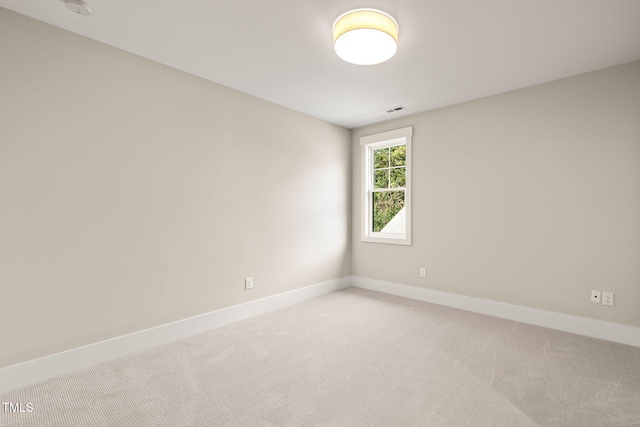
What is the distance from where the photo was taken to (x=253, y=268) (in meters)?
3.44

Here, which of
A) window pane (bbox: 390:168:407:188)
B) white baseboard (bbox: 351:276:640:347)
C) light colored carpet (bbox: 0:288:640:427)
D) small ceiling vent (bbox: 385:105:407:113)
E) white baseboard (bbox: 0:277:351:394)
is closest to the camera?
light colored carpet (bbox: 0:288:640:427)

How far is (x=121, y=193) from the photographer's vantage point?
2469 mm

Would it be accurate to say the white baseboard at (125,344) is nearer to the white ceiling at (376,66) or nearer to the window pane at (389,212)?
the window pane at (389,212)

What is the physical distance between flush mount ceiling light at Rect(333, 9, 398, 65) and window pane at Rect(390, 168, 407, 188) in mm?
2304

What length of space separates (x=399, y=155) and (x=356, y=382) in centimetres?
324

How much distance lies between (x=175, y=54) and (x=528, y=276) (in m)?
4.09

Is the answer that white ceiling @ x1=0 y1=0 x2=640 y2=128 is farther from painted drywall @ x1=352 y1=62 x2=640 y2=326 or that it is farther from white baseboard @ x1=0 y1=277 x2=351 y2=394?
white baseboard @ x1=0 y1=277 x2=351 y2=394

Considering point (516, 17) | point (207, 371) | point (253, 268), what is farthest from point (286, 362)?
point (516, 17)

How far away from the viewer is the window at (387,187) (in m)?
4.19

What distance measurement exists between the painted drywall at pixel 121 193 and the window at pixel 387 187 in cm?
140

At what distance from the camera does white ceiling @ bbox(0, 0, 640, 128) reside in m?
1.96

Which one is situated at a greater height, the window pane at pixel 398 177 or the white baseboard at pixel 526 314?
the window pane at pixel 398 177

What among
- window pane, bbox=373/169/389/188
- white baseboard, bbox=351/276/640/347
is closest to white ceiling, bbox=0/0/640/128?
window pane, bbox=373/169/389/188

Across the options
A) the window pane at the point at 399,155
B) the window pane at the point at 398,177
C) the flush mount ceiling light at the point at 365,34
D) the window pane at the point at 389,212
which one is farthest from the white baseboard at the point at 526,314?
the flush mount ceiling light at the point at 365,34
